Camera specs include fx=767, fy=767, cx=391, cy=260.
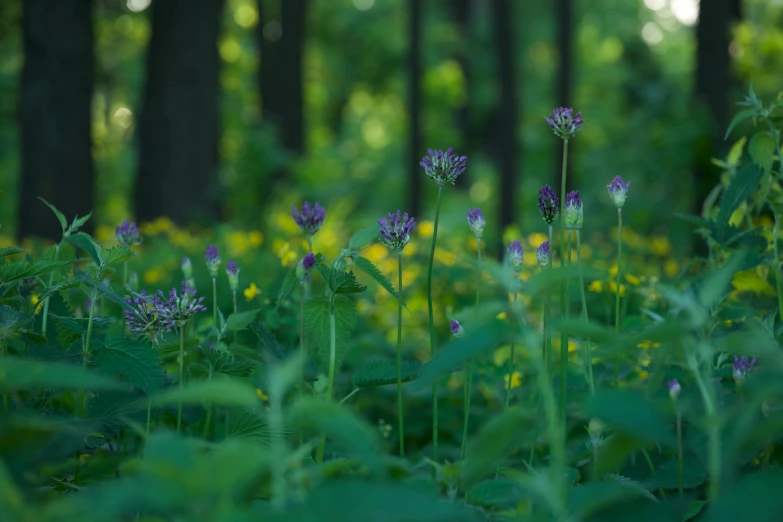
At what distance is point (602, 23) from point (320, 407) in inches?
898

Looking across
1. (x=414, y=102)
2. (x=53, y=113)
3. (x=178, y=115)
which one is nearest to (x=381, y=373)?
(x=53, y=113)

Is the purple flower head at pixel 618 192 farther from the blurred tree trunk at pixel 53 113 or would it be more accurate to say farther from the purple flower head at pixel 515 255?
the blurred tree trunk at pixel 53 113

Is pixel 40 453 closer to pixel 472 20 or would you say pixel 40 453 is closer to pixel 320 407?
pixel 320 407

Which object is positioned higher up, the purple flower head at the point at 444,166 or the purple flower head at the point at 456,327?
the purple flower head at the point at 444,166

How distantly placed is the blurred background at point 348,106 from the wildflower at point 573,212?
363cm

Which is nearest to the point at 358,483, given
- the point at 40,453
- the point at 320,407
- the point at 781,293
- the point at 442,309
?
the point at 320,407

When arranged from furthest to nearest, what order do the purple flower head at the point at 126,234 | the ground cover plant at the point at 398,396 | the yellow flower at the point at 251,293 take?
the yellow flower at the point at 251,293
the purple flower head at the point at 126,234
the ground cover plant at the point at 398,396

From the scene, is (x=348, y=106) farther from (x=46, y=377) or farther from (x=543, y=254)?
(x=46, y=377)

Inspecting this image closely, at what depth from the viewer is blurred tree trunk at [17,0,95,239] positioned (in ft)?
23.3

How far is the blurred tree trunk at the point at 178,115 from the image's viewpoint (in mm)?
8195

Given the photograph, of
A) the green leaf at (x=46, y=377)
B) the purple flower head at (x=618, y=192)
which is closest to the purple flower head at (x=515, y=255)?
the purple flower head at (x=618, y=192)

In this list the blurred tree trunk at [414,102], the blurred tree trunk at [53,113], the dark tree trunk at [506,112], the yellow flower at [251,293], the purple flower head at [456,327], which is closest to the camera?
the purple flower head at [456,327]

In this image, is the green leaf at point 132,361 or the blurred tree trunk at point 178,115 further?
the blurred tree trunk at point 178,115

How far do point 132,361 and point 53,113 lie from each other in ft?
21.2
